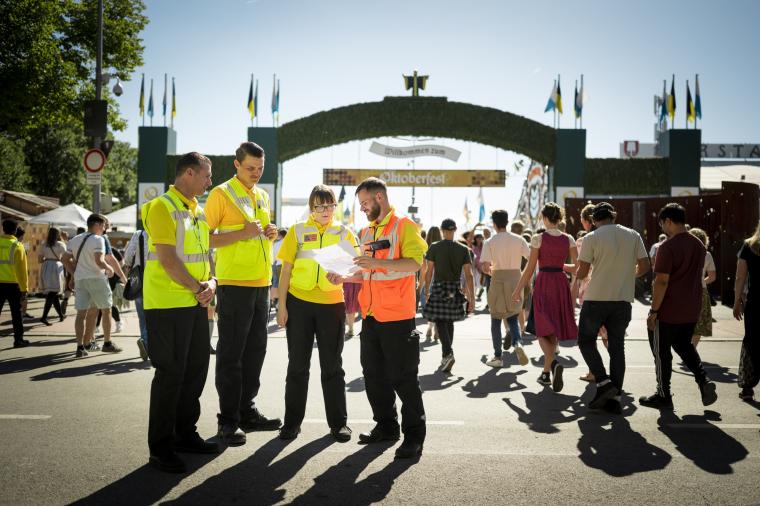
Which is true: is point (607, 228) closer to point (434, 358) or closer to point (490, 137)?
point (434, 358)

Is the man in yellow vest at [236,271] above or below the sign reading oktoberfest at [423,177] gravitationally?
below

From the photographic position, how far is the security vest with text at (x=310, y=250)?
194 inches

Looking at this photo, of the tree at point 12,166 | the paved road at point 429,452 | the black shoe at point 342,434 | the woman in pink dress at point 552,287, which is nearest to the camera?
the paved road at point 429,452

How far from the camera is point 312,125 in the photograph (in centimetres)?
2533

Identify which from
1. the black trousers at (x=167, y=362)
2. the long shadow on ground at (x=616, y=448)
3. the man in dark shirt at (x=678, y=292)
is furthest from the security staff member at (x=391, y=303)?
the man in dark shirt at (x=678, y=292)

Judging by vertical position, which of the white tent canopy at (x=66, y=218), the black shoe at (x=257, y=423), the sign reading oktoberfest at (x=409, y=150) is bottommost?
the black shoe at (x=257, y=423)

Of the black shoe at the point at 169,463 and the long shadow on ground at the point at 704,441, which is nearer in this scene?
the black shoe at the point at 169,463

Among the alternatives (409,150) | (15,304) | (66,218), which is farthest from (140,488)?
(409,150)

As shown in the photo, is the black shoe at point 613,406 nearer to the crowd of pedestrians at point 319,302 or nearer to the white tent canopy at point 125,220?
the crowd of pedestrians at point 319,302

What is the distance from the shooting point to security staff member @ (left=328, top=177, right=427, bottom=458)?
4.64m

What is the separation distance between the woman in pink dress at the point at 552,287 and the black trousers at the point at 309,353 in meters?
2.98

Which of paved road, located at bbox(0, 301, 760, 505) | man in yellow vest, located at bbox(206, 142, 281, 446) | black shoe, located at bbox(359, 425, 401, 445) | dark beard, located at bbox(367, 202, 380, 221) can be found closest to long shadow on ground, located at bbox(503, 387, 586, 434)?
paved road, located at bbox(0, 301, 760, 505)

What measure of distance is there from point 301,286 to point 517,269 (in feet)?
15.8

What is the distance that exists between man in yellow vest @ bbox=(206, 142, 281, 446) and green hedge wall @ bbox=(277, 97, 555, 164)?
66.3 ft
